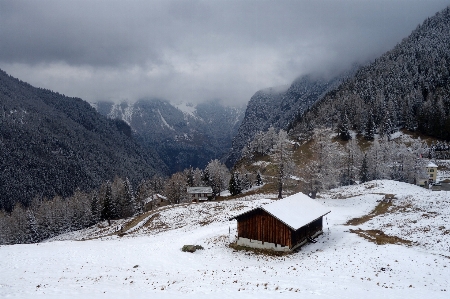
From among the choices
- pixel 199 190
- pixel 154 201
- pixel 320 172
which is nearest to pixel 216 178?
pixel 199 190

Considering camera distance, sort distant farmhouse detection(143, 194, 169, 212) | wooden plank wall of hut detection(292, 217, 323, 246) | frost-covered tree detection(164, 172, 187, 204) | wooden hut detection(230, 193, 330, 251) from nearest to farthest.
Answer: wooden hut detection(230, 193, 330, 251), wooden plank wall of hut detection(292, 217, 323, 246), frost-covered tree detection(164, 172, 187, 204), distant farmhouse detection(143, 194, 169, 212)

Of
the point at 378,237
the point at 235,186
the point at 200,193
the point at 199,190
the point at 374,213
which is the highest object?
the point at 378,237

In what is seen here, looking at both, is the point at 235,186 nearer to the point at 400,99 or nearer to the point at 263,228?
the point at 263,228

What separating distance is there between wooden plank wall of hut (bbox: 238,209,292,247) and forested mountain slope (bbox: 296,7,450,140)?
113 meters

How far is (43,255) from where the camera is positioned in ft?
113

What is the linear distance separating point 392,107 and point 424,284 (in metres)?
139

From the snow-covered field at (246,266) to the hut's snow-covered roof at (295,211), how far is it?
122 inches

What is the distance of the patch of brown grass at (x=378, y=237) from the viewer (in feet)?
107

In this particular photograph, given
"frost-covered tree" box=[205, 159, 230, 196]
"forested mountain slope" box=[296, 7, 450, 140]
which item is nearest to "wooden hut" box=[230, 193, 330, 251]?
"frost-covered tree" box=[205, 159, 230, 196]

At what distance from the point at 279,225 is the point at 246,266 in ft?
24.4

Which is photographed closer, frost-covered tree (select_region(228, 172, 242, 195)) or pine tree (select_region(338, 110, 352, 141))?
frost-covered tree (select_region(228, 172, 242, 195))

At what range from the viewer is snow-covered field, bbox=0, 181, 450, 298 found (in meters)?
20.4

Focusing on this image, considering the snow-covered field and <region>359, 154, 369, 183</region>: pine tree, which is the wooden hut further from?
<region>359, 154, 369, 183</region>: pine tree

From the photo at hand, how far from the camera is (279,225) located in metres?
35.3
